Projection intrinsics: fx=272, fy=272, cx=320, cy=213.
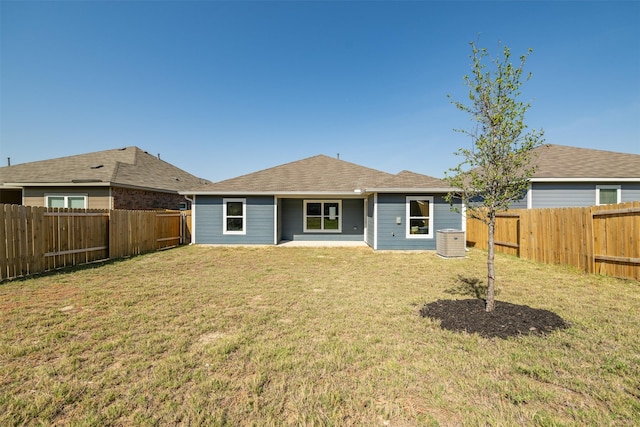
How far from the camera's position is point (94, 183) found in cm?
1381

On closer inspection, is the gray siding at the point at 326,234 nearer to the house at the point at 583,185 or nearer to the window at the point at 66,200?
the house at the point at 583,185

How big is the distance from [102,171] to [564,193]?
24.5 metres

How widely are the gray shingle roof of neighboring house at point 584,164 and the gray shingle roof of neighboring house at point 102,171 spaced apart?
2133 centimetres

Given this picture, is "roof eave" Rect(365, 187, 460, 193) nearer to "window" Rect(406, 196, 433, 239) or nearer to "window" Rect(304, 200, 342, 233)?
"window" Rect(406, 196, 433, 239)

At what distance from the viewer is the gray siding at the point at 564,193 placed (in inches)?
533

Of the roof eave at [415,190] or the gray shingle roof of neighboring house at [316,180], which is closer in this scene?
the roof eave at [415,190]

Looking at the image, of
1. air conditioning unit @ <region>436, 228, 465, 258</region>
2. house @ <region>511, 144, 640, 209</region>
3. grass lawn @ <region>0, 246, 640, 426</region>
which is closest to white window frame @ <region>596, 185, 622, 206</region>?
house @ <region>511, 144, 640, 209</region>

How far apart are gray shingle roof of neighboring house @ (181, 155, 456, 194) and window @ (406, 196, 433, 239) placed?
2.46 feet

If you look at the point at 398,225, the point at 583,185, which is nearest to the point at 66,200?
the point at 398,225

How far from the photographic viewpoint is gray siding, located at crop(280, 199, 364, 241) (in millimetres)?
15602

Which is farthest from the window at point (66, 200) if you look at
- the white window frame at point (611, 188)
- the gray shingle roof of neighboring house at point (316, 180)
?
the white window frame at point (611, 188)

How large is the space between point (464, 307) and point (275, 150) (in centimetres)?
2014

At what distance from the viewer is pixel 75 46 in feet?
35.7

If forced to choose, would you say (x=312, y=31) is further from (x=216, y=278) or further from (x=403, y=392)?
(x=403, y=392)
